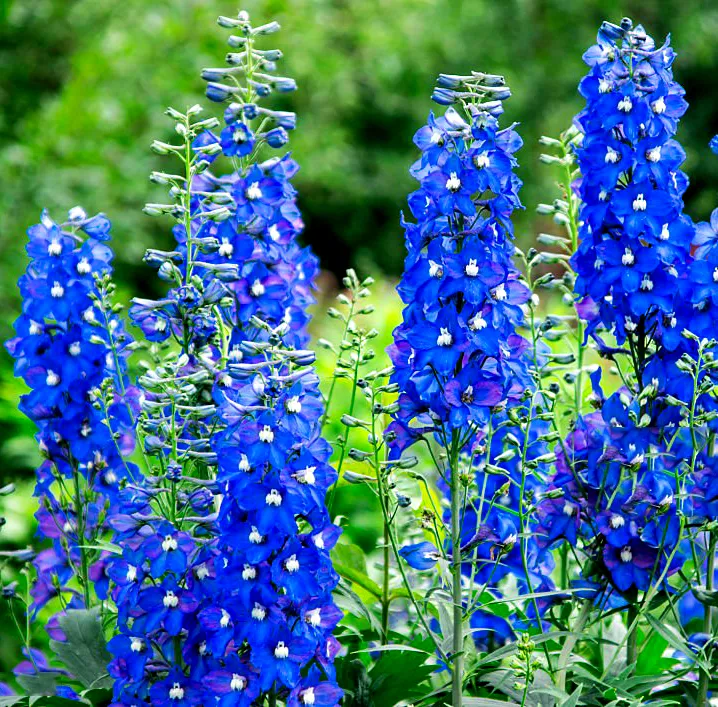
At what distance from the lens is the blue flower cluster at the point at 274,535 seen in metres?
2.40

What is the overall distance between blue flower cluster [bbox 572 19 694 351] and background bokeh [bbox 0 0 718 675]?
3443 millimetres

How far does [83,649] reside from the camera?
3023mm

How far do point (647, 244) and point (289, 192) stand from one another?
3.33 ft

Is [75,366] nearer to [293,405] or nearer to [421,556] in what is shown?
[293,405]

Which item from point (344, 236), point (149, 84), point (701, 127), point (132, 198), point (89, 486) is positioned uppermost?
point (701, 127)

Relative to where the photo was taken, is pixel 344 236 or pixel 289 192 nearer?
pixel 289 192

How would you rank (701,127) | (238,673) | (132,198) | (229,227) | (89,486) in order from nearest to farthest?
(238,673), (229,227), (89,486), (132,198), (701,127)

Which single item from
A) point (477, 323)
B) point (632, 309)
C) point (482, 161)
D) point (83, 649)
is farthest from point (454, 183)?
point (83, 649)

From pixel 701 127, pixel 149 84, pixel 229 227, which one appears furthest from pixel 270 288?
pixel 701 127

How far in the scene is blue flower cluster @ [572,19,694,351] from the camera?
278cm

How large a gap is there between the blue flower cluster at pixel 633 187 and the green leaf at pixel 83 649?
1628mm

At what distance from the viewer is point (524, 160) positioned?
11.9 metres

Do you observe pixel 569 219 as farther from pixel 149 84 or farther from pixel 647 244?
pixel 149 84

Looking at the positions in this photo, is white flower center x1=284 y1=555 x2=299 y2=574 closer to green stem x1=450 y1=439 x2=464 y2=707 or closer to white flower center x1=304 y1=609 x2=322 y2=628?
white flower center x1=304 y1=609 x2=322 y2=628
